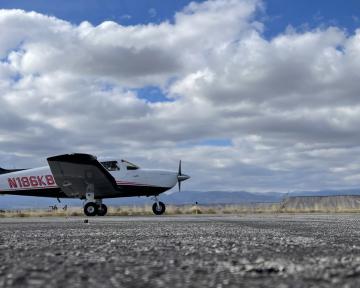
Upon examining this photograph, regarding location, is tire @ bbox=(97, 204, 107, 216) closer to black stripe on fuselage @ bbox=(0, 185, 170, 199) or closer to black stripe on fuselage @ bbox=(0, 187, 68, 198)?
black stripe on fuselage @ bbox=(0, 185, 170, 199)

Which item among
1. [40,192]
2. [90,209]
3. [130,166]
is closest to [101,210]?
[90,209]

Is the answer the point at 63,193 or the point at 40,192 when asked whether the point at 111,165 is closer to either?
the point at 63,193

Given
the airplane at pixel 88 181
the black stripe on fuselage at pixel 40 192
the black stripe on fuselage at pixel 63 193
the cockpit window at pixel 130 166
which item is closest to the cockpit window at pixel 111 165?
the airplane at pixel 88 181

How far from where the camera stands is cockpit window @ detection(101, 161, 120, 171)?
24.7 meters

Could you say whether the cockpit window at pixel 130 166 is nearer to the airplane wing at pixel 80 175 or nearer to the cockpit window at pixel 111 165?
the cockpit window at pixel 111 165

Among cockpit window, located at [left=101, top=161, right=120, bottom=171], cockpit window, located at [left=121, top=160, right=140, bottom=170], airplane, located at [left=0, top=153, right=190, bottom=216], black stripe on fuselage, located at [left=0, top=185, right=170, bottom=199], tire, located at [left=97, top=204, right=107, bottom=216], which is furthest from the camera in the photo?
cockpit window, located at [left=121, top=160, right=140, bottom=170]

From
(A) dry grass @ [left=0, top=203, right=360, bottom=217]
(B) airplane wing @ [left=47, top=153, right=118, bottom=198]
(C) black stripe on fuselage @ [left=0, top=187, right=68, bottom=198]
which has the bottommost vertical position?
(A) dry grass @ [left=0, top=203, right=360, bottom=217]

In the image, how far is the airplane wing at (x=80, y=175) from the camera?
925 inches

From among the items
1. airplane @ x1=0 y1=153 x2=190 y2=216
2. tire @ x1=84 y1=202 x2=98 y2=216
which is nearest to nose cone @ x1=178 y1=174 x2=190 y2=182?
airplane @ x1=0 y1=153 x2=190 y2=216

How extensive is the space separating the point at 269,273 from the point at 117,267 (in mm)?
870

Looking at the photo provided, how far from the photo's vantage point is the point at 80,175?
24062mm

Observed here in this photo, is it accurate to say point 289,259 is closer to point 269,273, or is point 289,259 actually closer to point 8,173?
point 269,273

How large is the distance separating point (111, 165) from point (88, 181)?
144cm

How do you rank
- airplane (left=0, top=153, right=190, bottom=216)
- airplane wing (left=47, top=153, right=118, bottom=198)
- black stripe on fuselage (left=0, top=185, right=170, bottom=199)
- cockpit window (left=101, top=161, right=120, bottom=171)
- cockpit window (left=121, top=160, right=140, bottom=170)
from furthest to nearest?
cockpit window (left=121, top=160, right=140, bottom=170) → black stripe on fuselage (left=0, top=185, right=170, bottom=199) → cockpit window (left=101, top=161, right=120, bottom=171) → airplane (left=0, top=153, right=190, bottom=216) → airplane wing (left=47, top=153, right=118, bottom=198)
